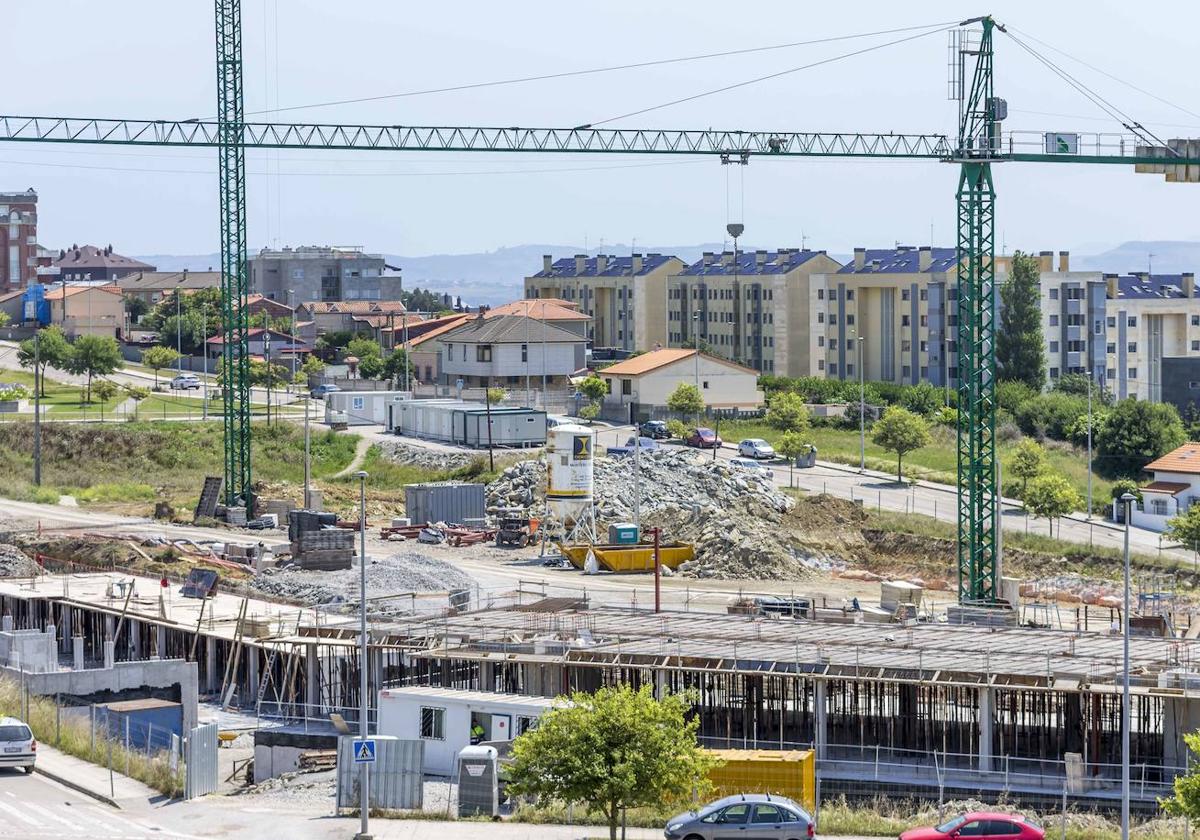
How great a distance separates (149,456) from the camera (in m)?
86.1

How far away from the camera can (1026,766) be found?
36.3 m

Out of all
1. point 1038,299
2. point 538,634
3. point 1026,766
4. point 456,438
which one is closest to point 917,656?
point 1026,766

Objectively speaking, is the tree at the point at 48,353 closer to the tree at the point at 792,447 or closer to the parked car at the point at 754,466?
the parked car at the point at 754,466

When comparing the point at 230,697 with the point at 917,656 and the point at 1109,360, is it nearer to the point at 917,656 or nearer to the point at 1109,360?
the point at 917,656

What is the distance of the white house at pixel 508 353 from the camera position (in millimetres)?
109000

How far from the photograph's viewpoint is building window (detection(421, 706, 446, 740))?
36.6m

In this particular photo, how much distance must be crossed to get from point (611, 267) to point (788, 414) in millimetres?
55956

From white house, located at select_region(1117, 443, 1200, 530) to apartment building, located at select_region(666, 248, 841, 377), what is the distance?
48521 millimetres

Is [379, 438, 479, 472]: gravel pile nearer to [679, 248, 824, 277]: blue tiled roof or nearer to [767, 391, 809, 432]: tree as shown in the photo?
[767, 391, 809, 432]: tree

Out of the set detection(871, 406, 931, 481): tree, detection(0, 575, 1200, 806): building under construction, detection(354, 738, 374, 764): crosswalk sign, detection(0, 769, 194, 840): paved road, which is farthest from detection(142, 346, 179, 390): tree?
detection(354, 738, 374, 764): crosswalk sign

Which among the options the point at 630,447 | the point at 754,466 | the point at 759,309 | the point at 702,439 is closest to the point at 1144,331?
the point at 759,309

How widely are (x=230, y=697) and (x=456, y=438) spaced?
43021 mm

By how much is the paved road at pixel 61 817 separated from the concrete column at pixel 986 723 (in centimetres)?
1530

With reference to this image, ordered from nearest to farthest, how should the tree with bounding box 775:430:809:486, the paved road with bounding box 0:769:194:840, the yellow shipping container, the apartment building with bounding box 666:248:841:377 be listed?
the paved road with bounding box 0:769:194:840
the yellow shipping container
the tree with bounding box 775:430:809:486
the apartment building with bounding box 666:248:841:377
